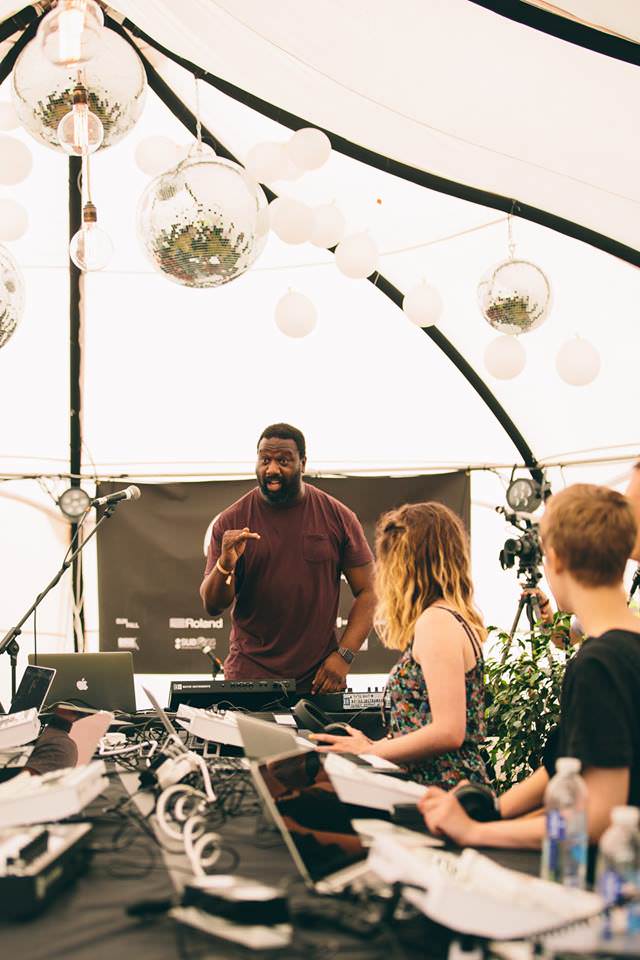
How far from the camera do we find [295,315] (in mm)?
4289

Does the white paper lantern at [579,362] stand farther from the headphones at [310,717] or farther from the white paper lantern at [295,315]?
the headphones at [310,717]

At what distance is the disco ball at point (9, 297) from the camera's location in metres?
2.82

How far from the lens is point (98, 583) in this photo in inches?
254

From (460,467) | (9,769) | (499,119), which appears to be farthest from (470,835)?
(460,467)

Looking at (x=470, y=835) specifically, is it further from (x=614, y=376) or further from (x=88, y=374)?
(x=88, y=374)

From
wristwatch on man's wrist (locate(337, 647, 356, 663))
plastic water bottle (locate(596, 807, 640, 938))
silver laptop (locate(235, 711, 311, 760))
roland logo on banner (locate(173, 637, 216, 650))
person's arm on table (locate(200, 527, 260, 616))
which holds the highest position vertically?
person's arm on table (locate(200, 527, 260, 616))

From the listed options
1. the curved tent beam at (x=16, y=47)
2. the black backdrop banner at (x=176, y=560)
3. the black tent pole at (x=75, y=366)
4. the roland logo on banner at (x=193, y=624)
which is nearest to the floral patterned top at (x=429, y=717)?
the curved tent beam at (x=16, y=47)

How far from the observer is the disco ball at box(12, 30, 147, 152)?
Answer: 7.48 feet

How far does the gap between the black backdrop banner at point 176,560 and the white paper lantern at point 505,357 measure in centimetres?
220

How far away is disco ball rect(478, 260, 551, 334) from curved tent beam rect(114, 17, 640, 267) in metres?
0.82

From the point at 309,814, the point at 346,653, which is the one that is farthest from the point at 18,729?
the point at 346,653

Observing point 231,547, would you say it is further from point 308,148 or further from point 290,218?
point 308,148

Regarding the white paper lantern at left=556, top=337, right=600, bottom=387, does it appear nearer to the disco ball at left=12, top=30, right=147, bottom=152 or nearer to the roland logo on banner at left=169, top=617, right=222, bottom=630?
the disco ball at left=12, top=30, right=147, bottom=152

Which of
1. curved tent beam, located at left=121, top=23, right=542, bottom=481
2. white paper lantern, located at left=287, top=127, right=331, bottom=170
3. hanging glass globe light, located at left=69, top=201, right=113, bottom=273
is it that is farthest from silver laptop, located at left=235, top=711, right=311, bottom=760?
curved tent beam, located at left=121, top=23, right=542, bottom=481
